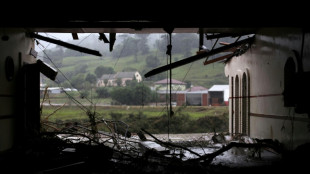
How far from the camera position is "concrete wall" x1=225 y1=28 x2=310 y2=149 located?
24.8ft

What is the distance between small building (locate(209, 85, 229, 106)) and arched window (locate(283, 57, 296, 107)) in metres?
35.4

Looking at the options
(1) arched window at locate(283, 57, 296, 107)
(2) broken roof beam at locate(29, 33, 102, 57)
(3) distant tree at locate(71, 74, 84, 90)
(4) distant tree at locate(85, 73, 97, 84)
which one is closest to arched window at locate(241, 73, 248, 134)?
(1) arched window at locate(283, 57, 296, 107)

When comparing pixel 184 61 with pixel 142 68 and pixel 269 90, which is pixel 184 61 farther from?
pixel 142 68

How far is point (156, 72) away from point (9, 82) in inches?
165

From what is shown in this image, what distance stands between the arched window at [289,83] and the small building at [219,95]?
35.4 m

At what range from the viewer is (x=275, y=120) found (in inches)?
350

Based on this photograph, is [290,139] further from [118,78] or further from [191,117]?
[118,78]

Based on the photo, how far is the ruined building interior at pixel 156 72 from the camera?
6.26m

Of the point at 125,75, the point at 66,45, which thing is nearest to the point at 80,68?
the point at 125,75

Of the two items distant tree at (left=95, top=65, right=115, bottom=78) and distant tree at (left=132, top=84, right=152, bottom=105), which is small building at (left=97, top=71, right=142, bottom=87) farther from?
distant tree at (left=132, top=84, right=152, bottom=105)

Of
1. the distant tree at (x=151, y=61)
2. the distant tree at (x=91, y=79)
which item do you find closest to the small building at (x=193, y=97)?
the distant tree at (x=151, y=61)

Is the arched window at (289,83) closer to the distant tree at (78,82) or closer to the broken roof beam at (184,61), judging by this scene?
the broken roof beam at (184,61)

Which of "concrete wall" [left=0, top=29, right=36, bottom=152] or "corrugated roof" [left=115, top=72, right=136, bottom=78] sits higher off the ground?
"corrugated roof" [left=115, top=72, right=136, bottom=78]

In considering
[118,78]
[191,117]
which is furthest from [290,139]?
[118,78]
